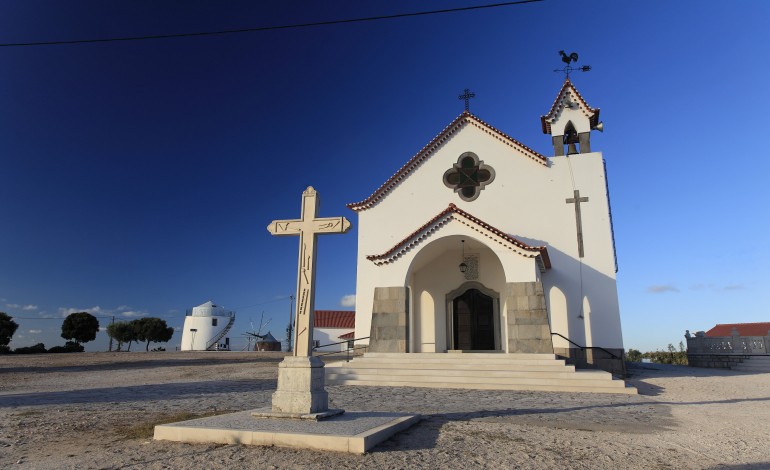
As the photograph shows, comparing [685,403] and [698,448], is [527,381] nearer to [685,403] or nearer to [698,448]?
[685,403]

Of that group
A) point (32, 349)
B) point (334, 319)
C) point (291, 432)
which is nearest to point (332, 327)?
point (334, 319)

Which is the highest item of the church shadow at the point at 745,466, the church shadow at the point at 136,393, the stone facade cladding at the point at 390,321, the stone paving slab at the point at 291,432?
the stone facade cladding at the point at 390,321

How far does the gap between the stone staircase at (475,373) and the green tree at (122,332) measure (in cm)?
4763

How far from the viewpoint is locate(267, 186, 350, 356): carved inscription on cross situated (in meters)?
7.18

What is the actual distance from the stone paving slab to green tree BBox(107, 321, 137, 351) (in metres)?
54.2

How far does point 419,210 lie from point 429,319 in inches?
170

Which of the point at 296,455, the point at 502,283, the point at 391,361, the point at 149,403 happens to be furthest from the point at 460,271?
the point at 296,455

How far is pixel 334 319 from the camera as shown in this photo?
133ft

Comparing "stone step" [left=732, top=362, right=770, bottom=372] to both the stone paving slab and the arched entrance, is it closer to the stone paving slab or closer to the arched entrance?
the arched entrance

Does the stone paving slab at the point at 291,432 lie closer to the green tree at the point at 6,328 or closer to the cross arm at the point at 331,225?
the cross arm at the point at 331,225

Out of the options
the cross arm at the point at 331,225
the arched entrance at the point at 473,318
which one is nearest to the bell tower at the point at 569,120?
the arched entrance at the point at 473,318

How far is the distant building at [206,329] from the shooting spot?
185ft

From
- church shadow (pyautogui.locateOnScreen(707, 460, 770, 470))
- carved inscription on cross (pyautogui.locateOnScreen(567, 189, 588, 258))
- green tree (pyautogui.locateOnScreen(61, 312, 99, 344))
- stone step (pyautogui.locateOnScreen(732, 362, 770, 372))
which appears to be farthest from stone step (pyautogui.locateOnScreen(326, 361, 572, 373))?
green tree (pyautogui.locateOnScreen(61, 312, 99, 344))

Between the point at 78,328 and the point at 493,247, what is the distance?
47.4m
